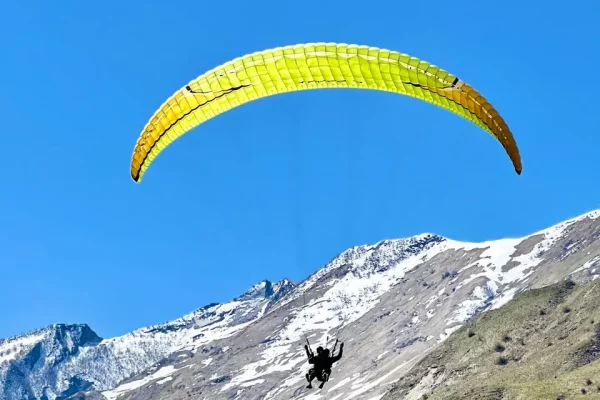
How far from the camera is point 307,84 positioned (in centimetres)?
3634

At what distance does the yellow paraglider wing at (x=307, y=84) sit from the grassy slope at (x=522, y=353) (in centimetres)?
8222

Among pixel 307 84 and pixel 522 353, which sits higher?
pixel 307 84

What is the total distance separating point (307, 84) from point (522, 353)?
137 meters

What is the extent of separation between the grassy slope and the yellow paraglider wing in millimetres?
82215

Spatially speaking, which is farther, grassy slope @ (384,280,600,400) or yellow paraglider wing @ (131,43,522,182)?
grassy slope @ (384,280,600,400)

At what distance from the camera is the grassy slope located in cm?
11919

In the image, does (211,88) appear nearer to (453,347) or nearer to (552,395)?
(552,395)

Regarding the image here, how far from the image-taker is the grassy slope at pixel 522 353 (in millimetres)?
119188

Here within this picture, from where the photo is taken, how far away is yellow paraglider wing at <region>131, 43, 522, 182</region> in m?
34.8

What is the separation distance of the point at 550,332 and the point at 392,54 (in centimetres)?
13945

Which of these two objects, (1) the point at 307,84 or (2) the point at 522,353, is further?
(2) the point at 522,353

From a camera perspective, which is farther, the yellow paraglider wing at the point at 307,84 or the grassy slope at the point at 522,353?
the grassy slope at the point at 522,353

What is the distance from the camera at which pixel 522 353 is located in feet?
538

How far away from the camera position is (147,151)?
3719 cm
